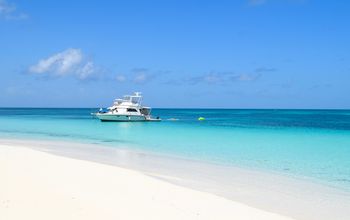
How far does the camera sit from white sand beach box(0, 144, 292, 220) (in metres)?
7.06

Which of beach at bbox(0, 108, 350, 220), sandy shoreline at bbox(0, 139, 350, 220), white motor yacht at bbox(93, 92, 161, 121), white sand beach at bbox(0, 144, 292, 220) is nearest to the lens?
white sand beach at bbox(0, 144, 292, 220)

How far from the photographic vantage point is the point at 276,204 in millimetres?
8648

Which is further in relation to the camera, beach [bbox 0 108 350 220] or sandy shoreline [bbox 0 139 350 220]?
sandy shoreline [bbox 0 139 350 220]

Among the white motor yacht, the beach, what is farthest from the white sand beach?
the white motor yacht

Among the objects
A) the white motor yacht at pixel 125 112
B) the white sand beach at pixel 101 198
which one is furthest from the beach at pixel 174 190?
the white motor yacht at pixel 125 112

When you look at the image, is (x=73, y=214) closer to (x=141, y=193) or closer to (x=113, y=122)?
(x=141, y=193)

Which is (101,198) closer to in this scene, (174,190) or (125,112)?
(174,190)

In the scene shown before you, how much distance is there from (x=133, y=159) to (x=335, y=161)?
27.9 ft

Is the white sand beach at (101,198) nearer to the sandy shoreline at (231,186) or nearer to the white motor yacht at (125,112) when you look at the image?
the sandy shoreline at (231,186)

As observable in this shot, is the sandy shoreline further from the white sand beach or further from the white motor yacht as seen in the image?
the white motor yacht

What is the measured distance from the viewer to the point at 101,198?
8172 millimetres

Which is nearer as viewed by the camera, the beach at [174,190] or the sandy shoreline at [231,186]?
the beach at [174,190]

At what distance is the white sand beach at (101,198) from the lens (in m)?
7.06

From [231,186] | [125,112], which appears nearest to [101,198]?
[231,186]
